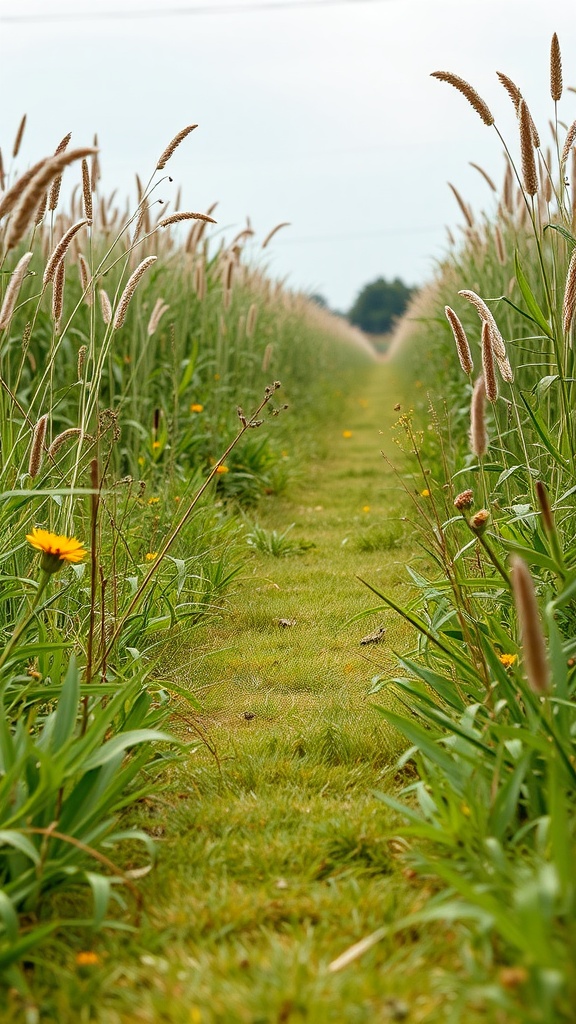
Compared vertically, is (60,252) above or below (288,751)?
above

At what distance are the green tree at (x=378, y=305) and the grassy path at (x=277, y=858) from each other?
210ft

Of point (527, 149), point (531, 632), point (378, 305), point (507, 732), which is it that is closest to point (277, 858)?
point (507, 732)

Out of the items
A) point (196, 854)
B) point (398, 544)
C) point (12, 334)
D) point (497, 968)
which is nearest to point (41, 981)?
point (196, 854)

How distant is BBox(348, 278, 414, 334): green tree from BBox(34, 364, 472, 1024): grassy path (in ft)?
210

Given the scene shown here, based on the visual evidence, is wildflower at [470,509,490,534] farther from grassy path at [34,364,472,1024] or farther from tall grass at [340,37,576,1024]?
grassy path at [34,364,472,1024]

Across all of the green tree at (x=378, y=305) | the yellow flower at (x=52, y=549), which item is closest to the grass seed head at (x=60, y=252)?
the yellow flower at (x=52, y=549)

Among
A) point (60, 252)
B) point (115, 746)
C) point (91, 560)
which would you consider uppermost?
point (60, 252)

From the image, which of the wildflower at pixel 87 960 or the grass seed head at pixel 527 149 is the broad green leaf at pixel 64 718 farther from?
the grass seed head at pixel 527 149

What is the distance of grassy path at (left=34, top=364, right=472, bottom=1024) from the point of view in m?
1.17

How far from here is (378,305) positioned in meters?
67.1

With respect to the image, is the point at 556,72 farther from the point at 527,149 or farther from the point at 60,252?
the point at 60,252

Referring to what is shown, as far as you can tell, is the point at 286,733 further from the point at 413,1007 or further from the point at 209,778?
the point at 413,1007

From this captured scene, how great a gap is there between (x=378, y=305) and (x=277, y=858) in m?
67.8

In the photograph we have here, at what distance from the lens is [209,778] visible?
6.13 feet
